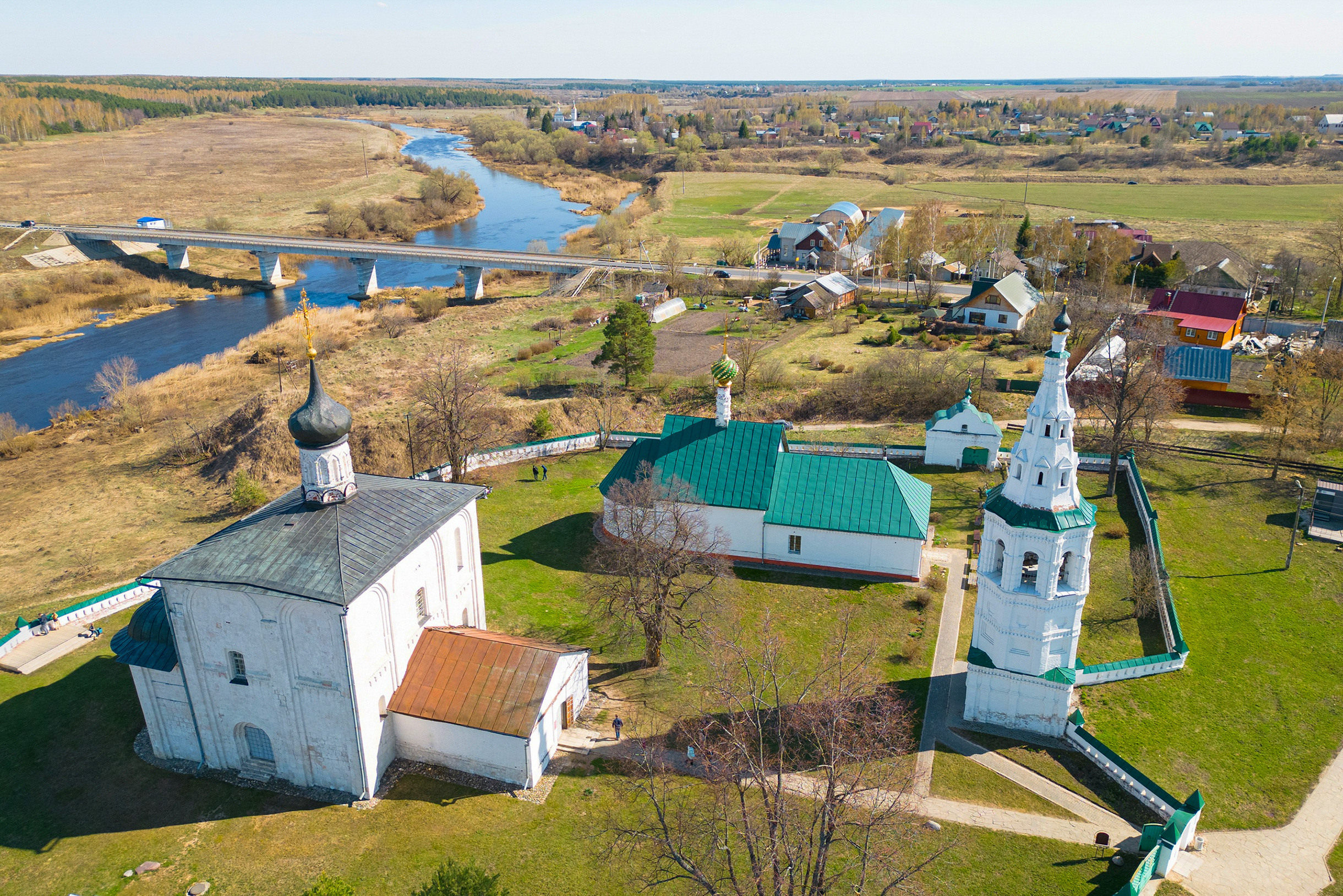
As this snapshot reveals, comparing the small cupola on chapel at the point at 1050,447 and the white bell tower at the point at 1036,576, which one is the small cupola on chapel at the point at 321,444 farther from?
the small cupola on chapel at the point at 1050,447

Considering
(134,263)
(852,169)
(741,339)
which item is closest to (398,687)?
(741,339)

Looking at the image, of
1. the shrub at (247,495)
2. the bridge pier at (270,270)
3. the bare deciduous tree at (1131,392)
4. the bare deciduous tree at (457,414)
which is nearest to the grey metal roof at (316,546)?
the bare deciduous tree at (457,414)

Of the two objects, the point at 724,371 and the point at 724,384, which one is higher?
the point at 724,371

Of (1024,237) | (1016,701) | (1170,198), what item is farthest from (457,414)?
(1170,198)

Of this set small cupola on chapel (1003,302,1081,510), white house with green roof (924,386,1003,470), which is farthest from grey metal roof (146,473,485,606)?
white house with green roof (924,386,1003,470)

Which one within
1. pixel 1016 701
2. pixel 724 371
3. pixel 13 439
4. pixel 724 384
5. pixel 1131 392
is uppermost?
pixel 724 371

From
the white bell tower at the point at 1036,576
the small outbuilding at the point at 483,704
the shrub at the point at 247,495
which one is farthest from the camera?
the shrub at the point at 247,495

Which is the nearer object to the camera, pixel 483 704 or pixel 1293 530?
pixel 483 704

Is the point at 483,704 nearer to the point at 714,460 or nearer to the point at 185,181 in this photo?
the point at 714,460

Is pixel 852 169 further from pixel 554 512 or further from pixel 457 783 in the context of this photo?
pixel 457 783
